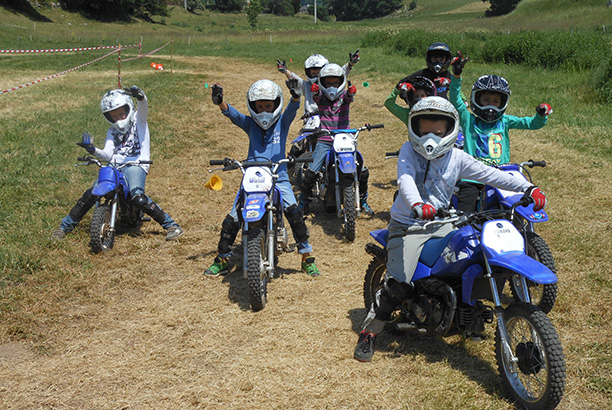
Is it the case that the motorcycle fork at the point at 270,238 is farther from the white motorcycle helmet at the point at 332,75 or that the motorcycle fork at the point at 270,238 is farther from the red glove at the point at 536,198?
the white motorcycle helmet at the point at 332,75

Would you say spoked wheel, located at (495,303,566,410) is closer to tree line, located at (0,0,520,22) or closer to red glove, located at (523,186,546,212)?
red glove, located at (523,186,546,212)

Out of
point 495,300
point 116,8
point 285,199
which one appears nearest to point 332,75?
point 285,199

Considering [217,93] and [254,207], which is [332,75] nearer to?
[217,93]

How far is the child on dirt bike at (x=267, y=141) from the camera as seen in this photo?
6.52 m

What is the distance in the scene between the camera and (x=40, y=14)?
63.2 meters

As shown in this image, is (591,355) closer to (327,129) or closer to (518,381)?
(518,381)

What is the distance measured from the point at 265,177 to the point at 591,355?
368 cm

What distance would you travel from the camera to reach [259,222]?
238 inches

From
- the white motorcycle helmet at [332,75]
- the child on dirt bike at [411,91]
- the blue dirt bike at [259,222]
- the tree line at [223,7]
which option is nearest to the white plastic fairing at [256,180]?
the blue dirt bike at [259,222]

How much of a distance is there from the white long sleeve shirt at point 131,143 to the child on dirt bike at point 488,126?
15.2 feet

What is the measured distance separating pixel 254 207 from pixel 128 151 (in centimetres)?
315

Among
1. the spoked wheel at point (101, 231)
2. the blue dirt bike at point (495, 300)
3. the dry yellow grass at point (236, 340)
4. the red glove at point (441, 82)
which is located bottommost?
the dry yellow grass at point (236, 340)

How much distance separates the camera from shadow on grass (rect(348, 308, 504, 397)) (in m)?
4.45

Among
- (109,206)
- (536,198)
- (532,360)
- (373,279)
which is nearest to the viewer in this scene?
(532,360)
